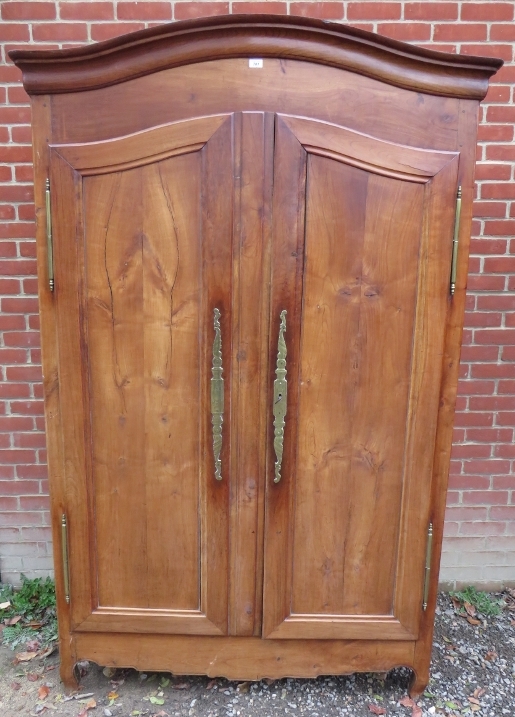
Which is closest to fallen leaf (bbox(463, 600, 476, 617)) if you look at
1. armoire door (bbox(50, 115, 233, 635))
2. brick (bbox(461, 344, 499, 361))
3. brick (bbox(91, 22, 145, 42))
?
brick (bbox(461, 344, 499, 361))

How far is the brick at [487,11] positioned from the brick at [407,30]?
0.17 meters

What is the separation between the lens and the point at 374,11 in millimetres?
2354

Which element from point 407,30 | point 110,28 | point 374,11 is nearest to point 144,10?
point 110,28

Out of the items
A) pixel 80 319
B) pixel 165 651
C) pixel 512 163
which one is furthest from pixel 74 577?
pixel 512 163

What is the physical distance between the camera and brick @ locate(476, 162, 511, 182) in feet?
8.11

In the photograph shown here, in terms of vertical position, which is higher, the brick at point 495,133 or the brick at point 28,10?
the brick at point 28,10

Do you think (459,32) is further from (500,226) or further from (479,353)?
(479,353)

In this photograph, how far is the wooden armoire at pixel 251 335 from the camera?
1.71m

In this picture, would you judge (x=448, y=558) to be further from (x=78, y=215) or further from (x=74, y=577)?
(x=78, y=215)

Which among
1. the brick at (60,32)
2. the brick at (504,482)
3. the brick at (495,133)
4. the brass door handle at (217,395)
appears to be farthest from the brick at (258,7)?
the brick at (504,482)

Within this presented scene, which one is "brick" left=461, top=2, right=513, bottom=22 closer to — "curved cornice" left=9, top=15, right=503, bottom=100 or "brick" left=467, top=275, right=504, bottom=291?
"curved cornice" left=9, top=15, right=503, bottom=100

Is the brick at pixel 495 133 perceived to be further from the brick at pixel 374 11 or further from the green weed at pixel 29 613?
the green weed at pixel 29 613

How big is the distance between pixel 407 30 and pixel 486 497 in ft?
7.18

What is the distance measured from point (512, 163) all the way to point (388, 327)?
120 cm
